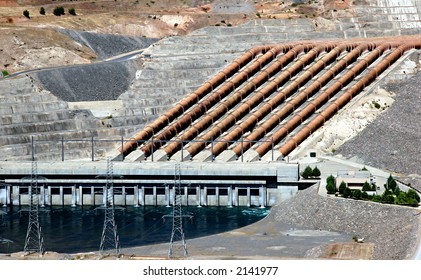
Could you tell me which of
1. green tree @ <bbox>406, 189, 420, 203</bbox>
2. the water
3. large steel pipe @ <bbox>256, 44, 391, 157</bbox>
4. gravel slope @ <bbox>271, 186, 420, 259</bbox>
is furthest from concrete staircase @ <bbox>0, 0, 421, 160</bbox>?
green tree @ <bbox>406, 189, 420, 203</bbox>

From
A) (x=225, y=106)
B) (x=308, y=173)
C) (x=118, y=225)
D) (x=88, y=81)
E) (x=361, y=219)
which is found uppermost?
(x=88, y=81)

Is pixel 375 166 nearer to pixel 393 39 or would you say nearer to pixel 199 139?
pixel 199 139

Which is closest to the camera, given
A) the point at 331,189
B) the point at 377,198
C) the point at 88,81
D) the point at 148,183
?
the point at 377,198

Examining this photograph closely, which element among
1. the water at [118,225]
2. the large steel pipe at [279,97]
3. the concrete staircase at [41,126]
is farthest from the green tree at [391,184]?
the concrete staircase at [41,126]

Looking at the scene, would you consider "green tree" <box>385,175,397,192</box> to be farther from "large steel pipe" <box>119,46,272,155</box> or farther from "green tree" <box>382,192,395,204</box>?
"large steel pipe" <box>119,46,272,155</box>

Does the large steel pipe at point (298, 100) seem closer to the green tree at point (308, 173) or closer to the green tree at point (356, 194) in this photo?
the green tree at point (308, 173)

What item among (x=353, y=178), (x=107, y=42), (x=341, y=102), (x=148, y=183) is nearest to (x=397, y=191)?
(x=353, y=178)

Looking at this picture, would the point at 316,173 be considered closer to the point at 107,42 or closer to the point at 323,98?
the point at 323,98
